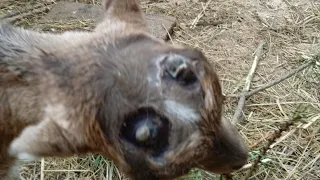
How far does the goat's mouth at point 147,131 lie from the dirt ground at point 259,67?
1.56 meters

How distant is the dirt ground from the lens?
450 cm

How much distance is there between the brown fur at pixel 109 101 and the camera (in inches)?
100.0

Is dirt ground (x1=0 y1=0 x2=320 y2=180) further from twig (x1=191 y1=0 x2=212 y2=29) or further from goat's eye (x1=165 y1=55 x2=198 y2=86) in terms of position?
goat's eye (x1=165 y1=55 x2=198 y2=86)

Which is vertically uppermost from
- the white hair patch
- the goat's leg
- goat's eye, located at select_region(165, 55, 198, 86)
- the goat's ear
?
goat's eye, located at select_region(165, 55, 198, 86)

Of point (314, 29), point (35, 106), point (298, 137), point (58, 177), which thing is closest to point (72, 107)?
point (35, 106)

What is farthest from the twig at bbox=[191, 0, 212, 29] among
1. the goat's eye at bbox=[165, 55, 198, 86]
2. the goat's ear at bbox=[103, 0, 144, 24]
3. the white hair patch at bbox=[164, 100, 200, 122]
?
the white hair patch at bbox=[164, 100, 200, 122]

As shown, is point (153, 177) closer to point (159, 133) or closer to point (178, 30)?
point (159, 133)

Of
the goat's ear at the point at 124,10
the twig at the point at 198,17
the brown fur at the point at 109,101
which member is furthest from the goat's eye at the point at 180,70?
the twig at the point at 198,17

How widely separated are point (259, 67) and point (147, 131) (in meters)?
3.10

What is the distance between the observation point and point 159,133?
2.53 meters

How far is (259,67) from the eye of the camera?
17.9 ft

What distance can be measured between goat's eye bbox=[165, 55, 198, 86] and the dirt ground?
1.51m

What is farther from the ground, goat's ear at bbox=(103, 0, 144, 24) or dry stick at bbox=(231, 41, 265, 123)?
goat's ear at bbox=(103, 0, 144, 24)

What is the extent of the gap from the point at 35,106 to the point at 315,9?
3.99 m
